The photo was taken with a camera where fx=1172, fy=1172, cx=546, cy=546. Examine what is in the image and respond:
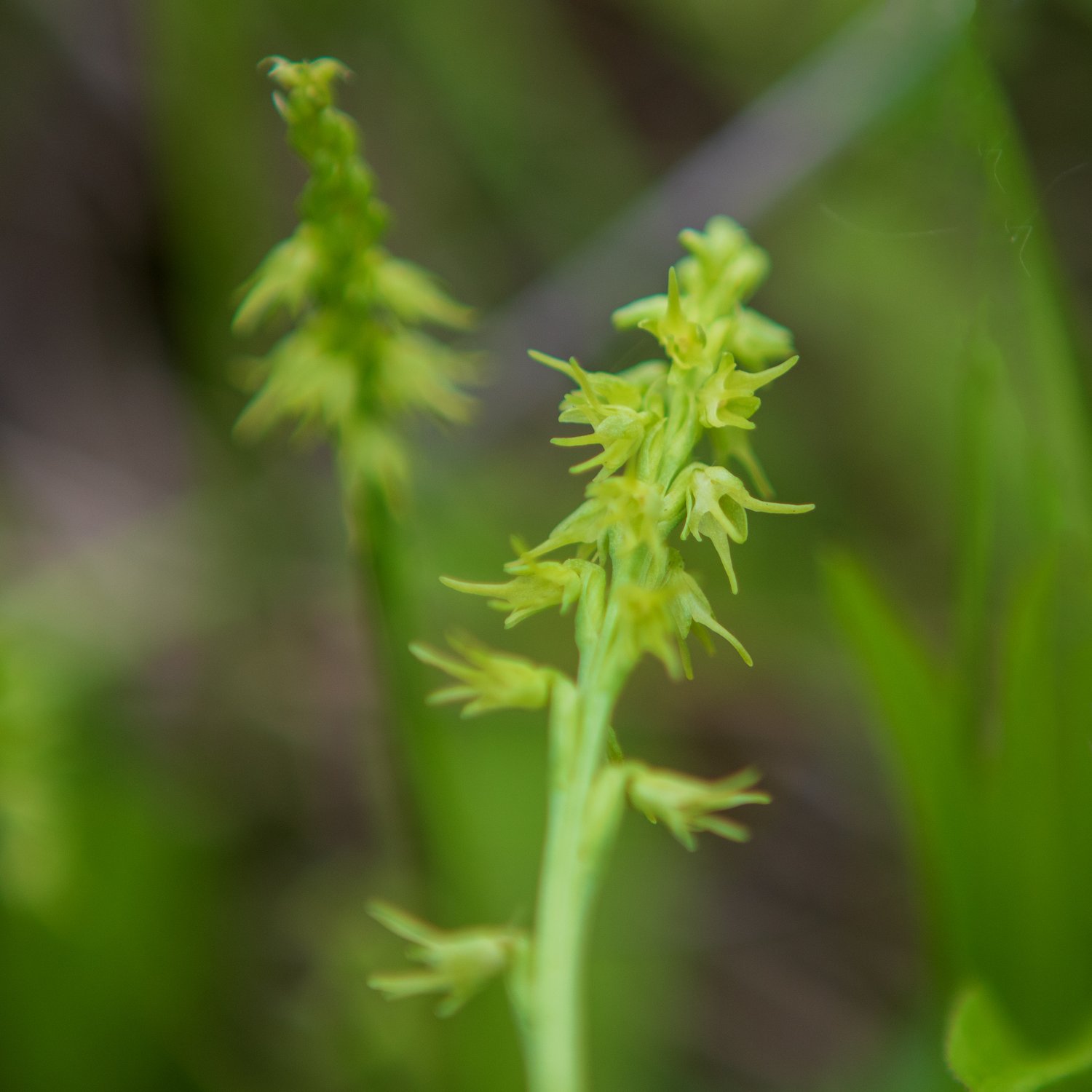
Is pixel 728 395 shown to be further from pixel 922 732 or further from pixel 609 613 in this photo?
pixel 922 732

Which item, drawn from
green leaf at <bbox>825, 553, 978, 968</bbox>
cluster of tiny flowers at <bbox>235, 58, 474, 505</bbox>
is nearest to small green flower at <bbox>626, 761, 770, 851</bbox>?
green leaf at <bbox>825, 553, 978, 968</bbox>

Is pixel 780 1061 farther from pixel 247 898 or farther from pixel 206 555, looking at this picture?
pixel 206 555

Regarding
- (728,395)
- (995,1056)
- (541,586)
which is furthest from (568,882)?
(995,1056)

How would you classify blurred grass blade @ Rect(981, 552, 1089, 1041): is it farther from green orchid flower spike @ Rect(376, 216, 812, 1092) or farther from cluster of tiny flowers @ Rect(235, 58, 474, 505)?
cluster of tiny flowers @ Rect(235, 58, 474, 505)

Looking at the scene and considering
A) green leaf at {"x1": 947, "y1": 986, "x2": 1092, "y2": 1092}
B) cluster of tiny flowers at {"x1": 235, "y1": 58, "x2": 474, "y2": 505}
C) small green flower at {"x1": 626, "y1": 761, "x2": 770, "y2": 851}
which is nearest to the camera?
small green flower at {"x1": 626, "y1": 761, "x2": 770, "y2": 851}

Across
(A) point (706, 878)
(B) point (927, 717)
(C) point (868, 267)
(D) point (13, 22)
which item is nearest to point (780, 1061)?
(A) point (706, 878)

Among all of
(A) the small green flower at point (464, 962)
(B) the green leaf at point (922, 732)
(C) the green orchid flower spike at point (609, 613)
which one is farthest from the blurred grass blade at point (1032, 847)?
(A) the small green flower at point (464, 962)
